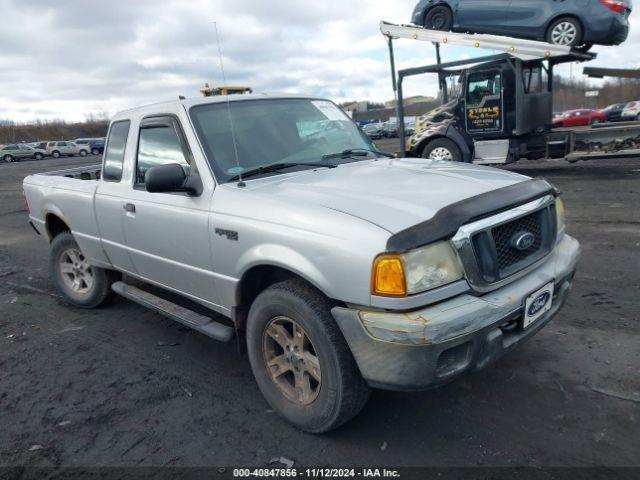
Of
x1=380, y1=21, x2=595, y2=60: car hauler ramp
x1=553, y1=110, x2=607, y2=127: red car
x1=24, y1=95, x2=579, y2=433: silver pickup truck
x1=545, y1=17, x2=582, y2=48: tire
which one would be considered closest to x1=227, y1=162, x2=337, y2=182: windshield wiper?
x1=24, y1=95, x2=579, y2=433: silver pickup truck

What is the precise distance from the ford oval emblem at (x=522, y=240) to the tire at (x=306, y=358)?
102cm

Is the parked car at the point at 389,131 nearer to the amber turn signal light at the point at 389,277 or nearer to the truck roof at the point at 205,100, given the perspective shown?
the truck roof at the point at 205,100


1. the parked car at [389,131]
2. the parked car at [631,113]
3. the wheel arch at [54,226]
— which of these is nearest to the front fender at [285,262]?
the wheel arch at [54,226]

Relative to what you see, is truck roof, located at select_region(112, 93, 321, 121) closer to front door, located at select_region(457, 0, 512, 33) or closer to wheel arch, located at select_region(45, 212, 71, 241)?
wheel arch, located at select_region(45, 212, 71, 241)

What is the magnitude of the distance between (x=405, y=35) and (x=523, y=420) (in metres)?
11.2

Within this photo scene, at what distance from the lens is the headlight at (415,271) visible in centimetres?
232

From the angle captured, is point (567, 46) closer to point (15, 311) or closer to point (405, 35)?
point (405, 35)

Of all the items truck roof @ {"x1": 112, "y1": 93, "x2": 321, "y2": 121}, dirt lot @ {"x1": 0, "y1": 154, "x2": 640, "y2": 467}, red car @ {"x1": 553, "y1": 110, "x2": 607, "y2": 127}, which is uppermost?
truck roof @ {"x1": 112, "y1": 93, "x2": 321, "y2": 121}

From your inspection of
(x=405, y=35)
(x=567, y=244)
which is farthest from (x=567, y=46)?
(x=567, y=244)

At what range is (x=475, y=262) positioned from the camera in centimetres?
246

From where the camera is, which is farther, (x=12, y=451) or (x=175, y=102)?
(x=175, y=102)

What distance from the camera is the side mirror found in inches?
120

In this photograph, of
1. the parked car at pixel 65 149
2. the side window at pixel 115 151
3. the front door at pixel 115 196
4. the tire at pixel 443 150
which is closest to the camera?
the front door at pixel 115 196

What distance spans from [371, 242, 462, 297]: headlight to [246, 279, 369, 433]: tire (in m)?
0.40
